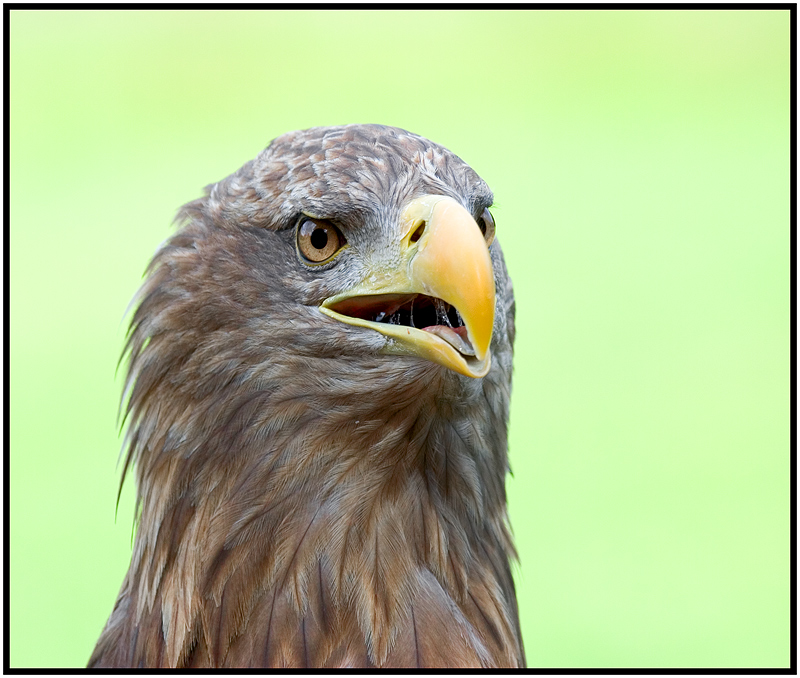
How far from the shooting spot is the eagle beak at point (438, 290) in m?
1.52

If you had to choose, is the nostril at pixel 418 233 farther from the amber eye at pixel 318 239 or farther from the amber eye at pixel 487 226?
the amber eye at pixel 487 226

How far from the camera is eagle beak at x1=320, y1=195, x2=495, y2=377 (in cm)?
152

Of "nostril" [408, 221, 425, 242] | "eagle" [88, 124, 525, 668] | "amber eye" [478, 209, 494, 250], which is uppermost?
"amber eye" [478, 209, 494, 250]

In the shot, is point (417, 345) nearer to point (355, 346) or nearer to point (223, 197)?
point (355, 346)

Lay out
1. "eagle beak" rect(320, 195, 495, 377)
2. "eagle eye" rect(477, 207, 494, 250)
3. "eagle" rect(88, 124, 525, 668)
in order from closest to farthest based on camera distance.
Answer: "eagle beak" rect(320, 195, 495, 377) → "eagle" rect(88, 124, 525, 668) → "eagle eye" rect(477, 207, 494, 250)

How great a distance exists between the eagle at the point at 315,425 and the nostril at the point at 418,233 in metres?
0.01

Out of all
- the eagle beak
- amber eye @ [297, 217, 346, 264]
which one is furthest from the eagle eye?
amber eye @ [297, 217, 346, 264]

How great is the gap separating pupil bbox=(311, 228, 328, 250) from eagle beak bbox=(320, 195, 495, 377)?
0.12m

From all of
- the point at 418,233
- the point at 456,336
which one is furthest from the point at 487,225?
the point at 456,336

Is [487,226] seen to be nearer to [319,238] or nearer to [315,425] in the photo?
[319,238]

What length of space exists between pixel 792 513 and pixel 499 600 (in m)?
1.13

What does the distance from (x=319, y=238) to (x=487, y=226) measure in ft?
1.35

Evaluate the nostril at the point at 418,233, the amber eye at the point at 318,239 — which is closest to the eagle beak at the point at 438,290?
the nostril at the point at 418,233

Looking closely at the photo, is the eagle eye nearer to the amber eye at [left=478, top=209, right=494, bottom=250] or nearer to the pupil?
the amber eye at [left=478, top=209, right=494, bottom=250]
